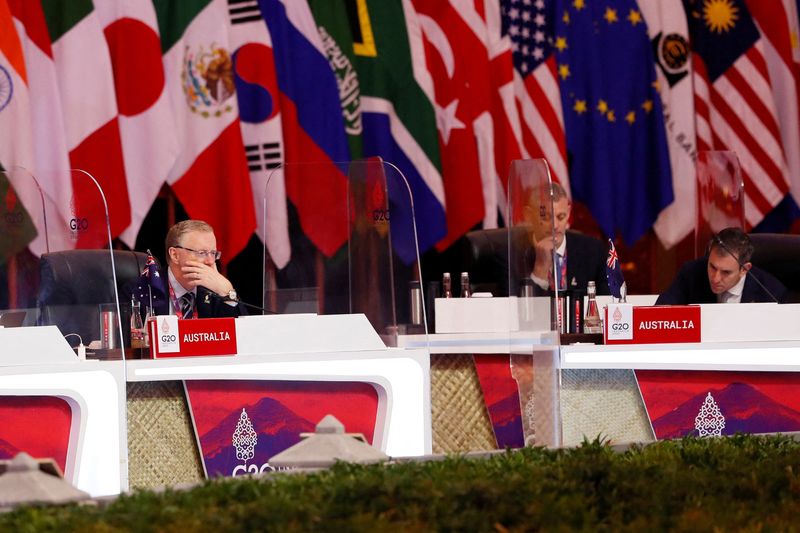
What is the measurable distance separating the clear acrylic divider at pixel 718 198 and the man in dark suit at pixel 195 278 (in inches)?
96.5

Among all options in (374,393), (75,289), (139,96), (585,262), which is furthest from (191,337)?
(139,96)

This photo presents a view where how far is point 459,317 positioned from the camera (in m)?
5.42

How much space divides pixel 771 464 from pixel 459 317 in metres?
2.30

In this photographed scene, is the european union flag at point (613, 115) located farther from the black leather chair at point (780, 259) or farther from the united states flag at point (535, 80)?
the black leather chair at point (780, 259)

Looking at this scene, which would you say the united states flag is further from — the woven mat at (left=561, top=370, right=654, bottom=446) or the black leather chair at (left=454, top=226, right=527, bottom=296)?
the woven mat at (left=561, top=370, right=654, bottom=446)

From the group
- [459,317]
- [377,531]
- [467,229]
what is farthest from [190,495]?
[467,229]

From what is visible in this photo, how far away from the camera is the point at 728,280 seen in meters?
5.77

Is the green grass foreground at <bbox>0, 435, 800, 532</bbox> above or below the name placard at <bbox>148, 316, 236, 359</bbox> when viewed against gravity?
below

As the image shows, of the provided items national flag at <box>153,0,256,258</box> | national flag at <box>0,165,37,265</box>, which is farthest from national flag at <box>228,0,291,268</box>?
national flag at <box>0,165,37,265</box>

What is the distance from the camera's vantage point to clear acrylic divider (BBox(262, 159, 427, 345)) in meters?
5.03

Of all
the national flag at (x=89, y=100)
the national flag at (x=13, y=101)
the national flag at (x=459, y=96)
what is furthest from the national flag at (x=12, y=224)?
the national flag at (x=459, y=96)

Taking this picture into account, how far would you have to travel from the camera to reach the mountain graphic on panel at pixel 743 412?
487 cm

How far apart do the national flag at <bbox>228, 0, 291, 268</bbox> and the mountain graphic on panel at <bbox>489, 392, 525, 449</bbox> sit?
2.71 m

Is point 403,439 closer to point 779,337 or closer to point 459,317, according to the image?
point 459,317
